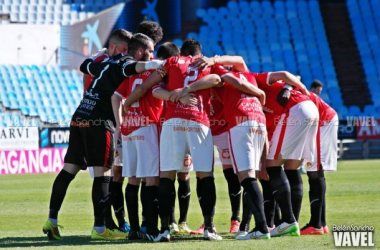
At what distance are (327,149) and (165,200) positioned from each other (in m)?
2.46

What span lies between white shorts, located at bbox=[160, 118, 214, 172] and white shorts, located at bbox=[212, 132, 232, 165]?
1.01 metres

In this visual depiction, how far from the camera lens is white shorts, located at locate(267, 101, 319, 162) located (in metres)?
9.39

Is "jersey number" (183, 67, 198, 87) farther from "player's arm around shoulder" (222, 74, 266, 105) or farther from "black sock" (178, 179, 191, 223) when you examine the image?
"black sock" (178, 179, 191, 223)

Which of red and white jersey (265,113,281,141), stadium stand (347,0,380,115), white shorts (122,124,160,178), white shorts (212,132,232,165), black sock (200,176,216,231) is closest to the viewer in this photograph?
black sock (200,176,216,231)

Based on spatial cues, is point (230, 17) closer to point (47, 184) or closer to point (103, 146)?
point (47, 184)

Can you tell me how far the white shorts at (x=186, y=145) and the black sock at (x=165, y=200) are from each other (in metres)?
0.17

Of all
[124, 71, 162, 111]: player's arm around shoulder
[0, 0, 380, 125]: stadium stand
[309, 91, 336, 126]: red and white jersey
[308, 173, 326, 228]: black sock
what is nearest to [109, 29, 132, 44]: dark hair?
[124, 71, 162, 111]: player's arm around shoulder

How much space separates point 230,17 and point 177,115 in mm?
28765

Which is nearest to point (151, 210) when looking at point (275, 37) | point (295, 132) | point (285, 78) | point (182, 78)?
point (182, 78)

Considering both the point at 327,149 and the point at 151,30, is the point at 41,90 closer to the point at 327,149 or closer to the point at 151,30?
the point at 151,30

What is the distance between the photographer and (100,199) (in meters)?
9.30

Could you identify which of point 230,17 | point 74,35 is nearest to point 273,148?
point 74,35

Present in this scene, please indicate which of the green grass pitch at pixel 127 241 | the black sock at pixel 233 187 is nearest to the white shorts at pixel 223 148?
the black sock at pixel 233 187

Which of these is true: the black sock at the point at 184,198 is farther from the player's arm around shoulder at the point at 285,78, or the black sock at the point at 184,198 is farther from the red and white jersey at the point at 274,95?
the player's arm around shoulder at the point at 285,78
